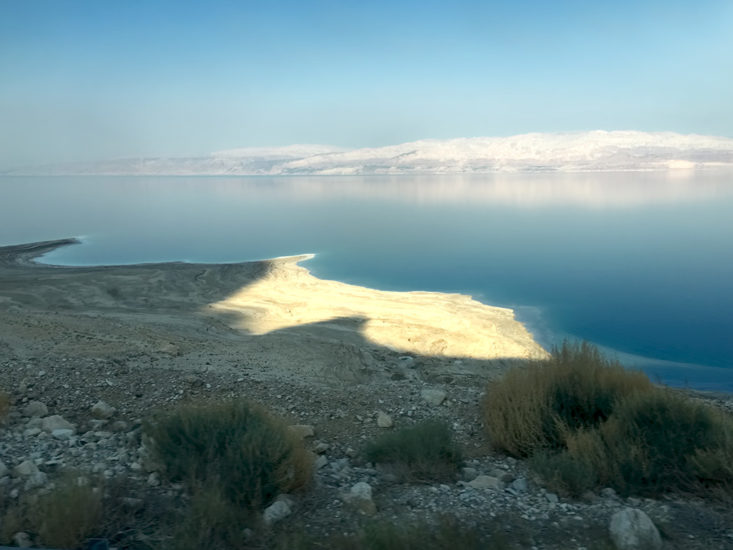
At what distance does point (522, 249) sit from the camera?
29172 millimetres

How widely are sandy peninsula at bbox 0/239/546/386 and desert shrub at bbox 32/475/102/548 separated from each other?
4.80 meters

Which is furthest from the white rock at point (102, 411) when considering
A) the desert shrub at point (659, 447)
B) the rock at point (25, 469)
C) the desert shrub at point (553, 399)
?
the desert shrub at point (659, 447)

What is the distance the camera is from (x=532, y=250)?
2889 centimetres

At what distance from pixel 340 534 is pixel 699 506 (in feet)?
8.38

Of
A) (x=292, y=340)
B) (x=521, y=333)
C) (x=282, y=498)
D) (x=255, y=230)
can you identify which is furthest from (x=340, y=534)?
(x=255, y=230)

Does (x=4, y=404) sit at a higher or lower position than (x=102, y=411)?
higher

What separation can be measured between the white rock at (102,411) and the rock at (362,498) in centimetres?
282

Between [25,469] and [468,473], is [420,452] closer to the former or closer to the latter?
[468,473]

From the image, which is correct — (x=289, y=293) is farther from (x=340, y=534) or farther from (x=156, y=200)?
(x=156, y=200)

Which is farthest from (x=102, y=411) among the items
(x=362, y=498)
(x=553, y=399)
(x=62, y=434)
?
(x=553, y=399)

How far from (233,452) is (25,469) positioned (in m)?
1.53

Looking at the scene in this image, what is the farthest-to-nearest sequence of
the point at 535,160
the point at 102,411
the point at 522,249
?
the point at 535,160 < the point at 522,249 < the point at 102,411

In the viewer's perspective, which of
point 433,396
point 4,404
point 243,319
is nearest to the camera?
point 4,404

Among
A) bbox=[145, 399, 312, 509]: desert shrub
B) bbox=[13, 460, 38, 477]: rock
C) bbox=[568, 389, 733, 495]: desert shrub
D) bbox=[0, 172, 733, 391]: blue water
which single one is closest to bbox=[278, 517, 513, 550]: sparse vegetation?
bbox=[145, 399, 312, 509]: desert shrub
